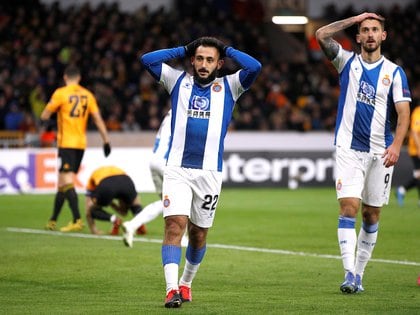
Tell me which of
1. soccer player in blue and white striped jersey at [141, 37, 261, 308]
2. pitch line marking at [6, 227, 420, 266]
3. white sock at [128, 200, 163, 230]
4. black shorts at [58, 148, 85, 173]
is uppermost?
soccer player in blue and white striped jersey at [141, 37, 261, 308]

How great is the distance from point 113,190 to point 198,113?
20.7 ft

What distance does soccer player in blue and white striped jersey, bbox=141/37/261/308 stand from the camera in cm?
900

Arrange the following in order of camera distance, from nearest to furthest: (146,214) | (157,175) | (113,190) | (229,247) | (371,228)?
(371,228), (229,247), (146,214), (157,175), (113,190)

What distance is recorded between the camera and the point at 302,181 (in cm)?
2634

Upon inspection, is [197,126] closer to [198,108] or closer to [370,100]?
[198,108]

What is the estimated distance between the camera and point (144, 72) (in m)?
29.6

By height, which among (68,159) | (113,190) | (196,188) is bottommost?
(113,190)

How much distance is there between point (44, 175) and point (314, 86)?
10.9 metres

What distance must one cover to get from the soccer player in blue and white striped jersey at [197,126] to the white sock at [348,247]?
1.43m

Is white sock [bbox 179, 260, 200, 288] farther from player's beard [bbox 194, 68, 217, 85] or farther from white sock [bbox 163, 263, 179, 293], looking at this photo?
player's beard [bbox 194, 68, 217, 85]

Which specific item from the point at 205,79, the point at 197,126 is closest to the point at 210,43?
the point at 205,79

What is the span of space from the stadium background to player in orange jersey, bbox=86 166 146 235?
825cm

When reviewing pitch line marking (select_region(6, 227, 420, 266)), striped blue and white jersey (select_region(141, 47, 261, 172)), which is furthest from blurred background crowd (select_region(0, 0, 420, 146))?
striped blue and white jersey (select_region(141, 47, 261, 172))

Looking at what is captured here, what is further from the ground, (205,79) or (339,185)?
(205,79)
